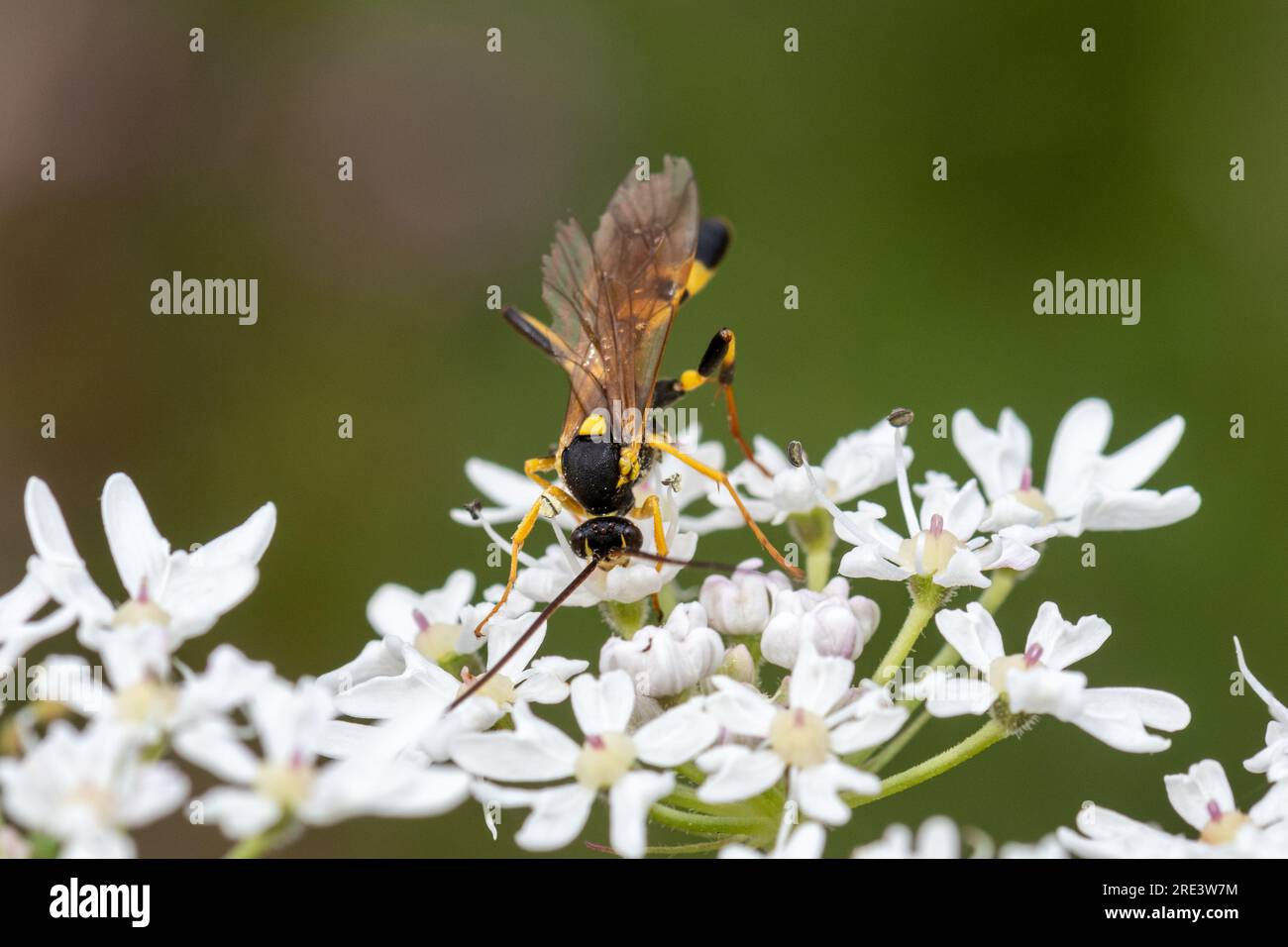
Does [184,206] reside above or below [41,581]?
above

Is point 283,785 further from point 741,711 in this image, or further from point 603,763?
point 741,711

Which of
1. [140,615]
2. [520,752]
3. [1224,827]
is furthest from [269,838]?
[1224,827]

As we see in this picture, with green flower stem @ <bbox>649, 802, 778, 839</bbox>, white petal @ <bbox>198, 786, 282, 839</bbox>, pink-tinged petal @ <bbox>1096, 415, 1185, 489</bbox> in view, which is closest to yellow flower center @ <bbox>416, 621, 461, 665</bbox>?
green flower stem @ <bbox>649, 802, 778, 839</bbox>

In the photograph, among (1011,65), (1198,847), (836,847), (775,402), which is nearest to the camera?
(1198,847)

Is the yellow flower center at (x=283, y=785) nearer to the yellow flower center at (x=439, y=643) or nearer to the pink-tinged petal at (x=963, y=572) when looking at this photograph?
the yellow flower center at (x=439, y=643)

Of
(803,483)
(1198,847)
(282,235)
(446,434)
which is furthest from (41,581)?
(282,235)
